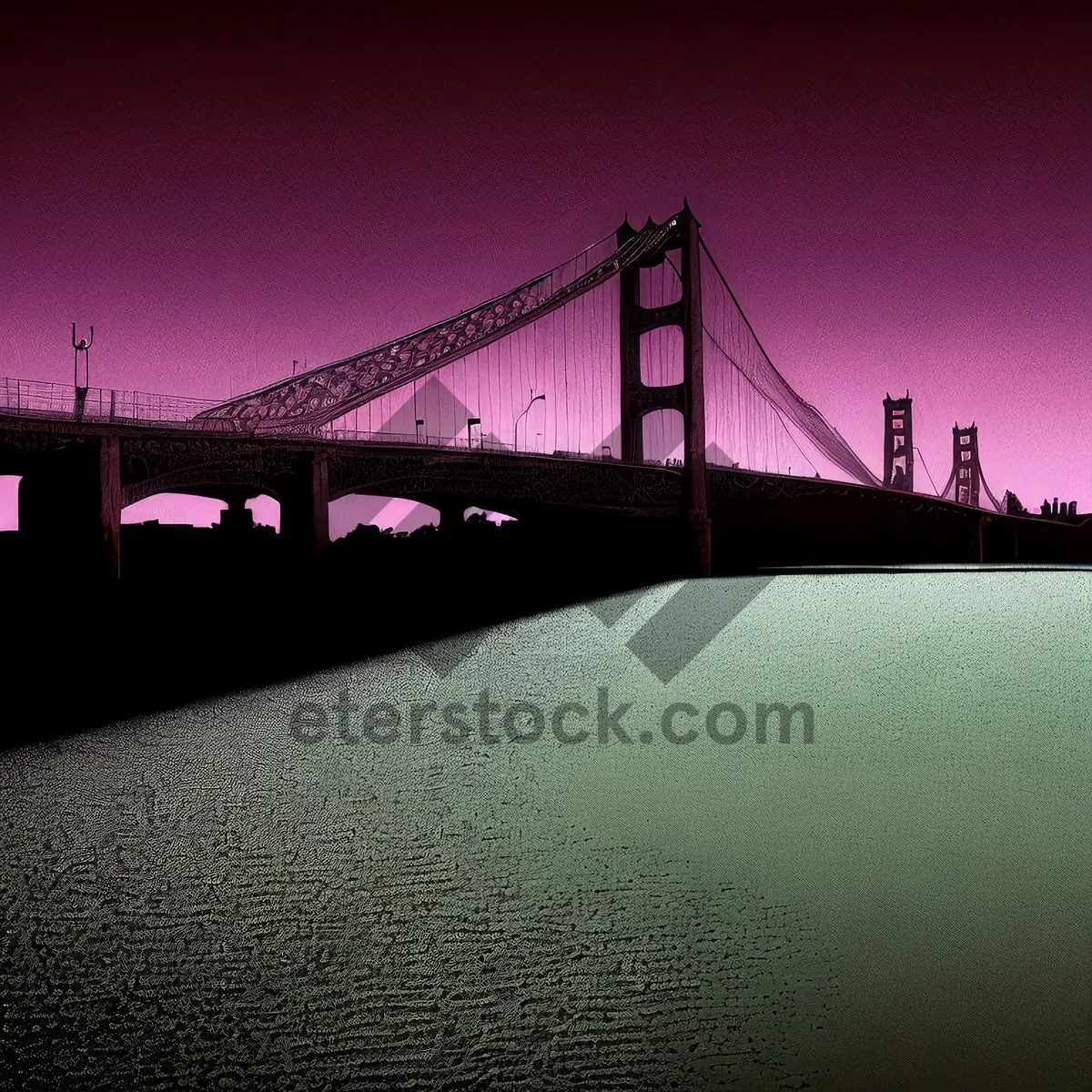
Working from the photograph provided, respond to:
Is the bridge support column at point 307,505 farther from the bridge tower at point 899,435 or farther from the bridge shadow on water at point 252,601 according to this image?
the bridge tower at point 899,435

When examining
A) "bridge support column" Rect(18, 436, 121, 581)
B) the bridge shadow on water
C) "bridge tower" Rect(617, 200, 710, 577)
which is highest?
"bridge tower" Rect(617, 200, 710, 577)

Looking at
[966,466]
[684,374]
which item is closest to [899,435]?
[966,466]

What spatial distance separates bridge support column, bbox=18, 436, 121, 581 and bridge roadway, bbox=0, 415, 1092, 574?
1.5 inches

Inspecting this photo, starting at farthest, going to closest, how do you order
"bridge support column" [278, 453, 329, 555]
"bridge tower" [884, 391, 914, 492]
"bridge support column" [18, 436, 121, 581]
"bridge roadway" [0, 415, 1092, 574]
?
"bridge tower" [884, 391, 914, 492] → "bridge support column" [278, 453, 329, 555] → "bridge roadway" [0, 415, 1092, 574] → "bridge support column" [18, 436, 121, 581]

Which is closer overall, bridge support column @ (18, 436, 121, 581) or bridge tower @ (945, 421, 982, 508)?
bridge support column @ (18, 436, 121, 581)

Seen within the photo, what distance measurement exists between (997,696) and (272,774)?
20.3 ft

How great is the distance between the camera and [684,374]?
1240 inches

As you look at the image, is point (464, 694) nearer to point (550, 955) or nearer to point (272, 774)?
point (272, 774)

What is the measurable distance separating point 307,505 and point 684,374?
1428 centimetres

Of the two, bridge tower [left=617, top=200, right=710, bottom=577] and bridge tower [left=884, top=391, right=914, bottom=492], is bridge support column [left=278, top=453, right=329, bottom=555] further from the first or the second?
bridge tower [left=884, top=391, right=914, bottom=492]

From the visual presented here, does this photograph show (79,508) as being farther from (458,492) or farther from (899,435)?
(899,435)

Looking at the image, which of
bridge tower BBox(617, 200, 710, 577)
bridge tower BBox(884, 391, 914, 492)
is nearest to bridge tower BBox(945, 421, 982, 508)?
bridge tower BBox(884, 391, 914, 492)

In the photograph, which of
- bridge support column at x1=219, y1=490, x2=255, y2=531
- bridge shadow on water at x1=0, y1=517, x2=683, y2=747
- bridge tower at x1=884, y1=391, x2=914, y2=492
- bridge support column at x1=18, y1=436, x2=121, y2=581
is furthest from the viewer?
bridge tower at x1=884, y1=391, x2=914, y2=492

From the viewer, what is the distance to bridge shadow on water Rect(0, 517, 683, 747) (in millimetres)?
8070
